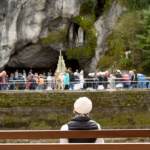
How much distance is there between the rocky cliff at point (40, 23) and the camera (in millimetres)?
29516

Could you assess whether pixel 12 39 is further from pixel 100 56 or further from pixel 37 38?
pixel 100 56

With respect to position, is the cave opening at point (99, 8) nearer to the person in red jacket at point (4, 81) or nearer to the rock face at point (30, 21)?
the rock face at point (30, 21)

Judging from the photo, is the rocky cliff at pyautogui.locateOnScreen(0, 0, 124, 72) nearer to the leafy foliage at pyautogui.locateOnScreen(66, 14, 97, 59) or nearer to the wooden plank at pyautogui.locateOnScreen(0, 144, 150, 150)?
the leafy foliage at pyautogui.locateOnScreen(66, 14, 97, 59)

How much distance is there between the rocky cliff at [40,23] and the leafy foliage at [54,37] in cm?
30

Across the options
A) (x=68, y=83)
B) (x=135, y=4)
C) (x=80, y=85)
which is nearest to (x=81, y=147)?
(x=68, y=83)

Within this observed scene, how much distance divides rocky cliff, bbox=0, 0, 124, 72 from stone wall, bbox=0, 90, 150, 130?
593 inches

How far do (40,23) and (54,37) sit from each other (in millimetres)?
1890

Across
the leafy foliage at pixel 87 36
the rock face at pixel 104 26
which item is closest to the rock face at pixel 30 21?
the leafy foliage at pixel 87 36

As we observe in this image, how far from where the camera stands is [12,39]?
30328 millimetres

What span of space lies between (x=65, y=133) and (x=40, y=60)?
3099 centimetres

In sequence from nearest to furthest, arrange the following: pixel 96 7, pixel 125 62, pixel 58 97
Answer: pixel 58 97 → pixel 125 62 → pixel 96 7

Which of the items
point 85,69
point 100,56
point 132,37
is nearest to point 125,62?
point 132,37

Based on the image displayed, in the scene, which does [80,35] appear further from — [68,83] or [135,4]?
[68,83]

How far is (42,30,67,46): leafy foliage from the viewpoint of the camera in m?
30.7
